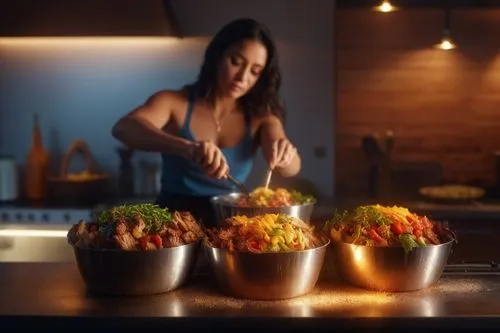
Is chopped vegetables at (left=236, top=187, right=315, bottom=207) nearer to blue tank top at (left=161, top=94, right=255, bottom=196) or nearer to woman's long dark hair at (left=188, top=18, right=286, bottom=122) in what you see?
blue tank top at (left=161, top=94, right=255, bottom=196)

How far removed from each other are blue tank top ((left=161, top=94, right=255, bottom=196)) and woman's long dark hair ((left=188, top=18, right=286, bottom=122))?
0.08 m

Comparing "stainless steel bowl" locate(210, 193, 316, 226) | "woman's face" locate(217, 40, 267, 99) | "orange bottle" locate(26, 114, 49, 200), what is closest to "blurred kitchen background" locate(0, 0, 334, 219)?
"orange bottle" locate(26, 114, 49, 200)

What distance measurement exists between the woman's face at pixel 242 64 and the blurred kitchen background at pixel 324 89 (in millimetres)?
1657

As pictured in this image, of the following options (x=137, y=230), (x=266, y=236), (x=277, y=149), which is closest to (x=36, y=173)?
(x=277, y=149)

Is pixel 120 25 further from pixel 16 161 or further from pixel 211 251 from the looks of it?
pixel 211 251

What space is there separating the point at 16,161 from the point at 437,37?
2.85 m

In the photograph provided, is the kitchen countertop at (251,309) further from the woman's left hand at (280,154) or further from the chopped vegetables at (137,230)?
the woman's left hand at (280,154)

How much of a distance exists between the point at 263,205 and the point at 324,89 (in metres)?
2.24

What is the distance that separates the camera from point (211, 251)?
1571 millimetres

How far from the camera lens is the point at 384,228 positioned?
64.0 inches

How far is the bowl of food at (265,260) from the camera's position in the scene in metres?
1.50

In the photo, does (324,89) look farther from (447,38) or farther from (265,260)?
(265,260)

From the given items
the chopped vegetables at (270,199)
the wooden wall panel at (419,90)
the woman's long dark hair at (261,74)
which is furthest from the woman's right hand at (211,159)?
the wooden wall panel at (419,90)

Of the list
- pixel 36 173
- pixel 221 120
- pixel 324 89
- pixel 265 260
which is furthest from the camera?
pixel 324 89
